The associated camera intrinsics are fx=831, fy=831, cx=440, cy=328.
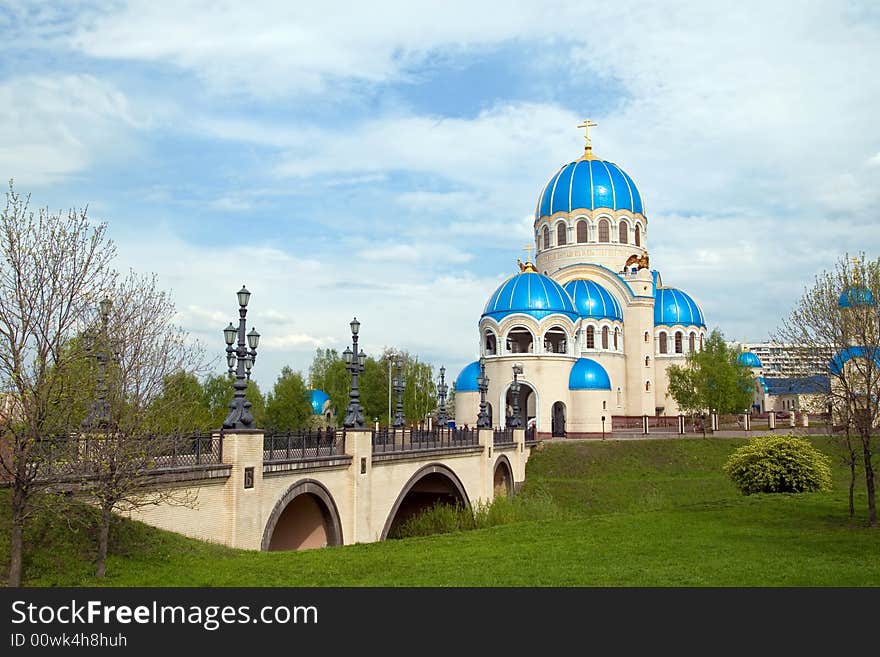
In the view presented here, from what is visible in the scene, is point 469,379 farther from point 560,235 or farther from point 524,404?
point 560,235

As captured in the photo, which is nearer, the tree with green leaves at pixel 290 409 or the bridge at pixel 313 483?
the bridge at pixel 313 483

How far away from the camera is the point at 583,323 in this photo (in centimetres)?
4988

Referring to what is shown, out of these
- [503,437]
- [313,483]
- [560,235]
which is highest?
[560,235]

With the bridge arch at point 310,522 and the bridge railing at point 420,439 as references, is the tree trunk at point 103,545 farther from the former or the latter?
the bridge railing at point 420,439

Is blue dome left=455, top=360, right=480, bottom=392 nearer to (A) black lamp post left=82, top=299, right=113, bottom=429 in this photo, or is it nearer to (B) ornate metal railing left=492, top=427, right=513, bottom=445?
(B) ornate metal railing left=492, top=427, right=513, bottom=445

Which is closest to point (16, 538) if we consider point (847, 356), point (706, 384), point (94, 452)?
point (94, 452)

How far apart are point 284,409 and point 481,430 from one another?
19.4 meters

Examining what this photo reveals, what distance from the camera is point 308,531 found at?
2175cm

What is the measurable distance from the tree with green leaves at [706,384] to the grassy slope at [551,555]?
2632 centimetres

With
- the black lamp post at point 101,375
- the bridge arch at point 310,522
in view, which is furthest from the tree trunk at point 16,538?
the bridge arch at point 310,522

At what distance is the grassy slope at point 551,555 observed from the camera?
12.7 m

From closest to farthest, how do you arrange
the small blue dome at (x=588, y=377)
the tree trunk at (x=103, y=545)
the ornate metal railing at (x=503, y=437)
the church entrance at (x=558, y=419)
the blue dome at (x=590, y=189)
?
the tree trunk at (x=103, y=545) < the ornate metal railing at (x=503, y=437) < the small blue dome at (x=588, y=377) < the church entrance at (x=558, y=419) < the blue dome at (x=590, y=189)

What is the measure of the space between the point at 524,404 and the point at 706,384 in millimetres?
11077
